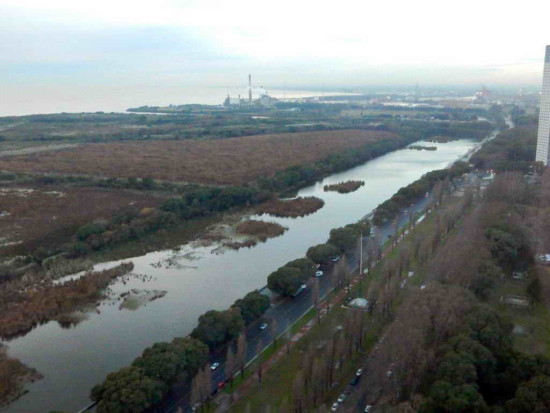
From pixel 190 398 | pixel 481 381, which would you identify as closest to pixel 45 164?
pixel 190 398

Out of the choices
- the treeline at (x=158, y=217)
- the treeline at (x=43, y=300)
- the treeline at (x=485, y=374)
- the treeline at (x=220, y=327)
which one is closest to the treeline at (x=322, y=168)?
the treeline at (x=158, y=217)

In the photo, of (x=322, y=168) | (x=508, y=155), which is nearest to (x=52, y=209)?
(x=322, y=168)

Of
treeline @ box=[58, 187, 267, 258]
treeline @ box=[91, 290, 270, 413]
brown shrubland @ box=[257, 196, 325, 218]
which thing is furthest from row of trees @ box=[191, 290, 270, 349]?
brown shrubland @ box=[257, 196, 325, 218]

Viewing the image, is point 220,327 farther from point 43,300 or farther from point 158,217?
point 158,217

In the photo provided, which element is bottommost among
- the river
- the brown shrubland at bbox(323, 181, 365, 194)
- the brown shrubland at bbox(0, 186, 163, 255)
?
the river

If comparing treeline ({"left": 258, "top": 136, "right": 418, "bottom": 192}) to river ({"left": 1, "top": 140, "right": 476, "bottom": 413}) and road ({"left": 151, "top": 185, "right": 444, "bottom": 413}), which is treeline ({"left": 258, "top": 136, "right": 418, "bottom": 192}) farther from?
road ({"left": 151, "top": 185, "right": 444, "bottom": 413})

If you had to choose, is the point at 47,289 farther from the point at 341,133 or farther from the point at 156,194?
the point at 341,133
